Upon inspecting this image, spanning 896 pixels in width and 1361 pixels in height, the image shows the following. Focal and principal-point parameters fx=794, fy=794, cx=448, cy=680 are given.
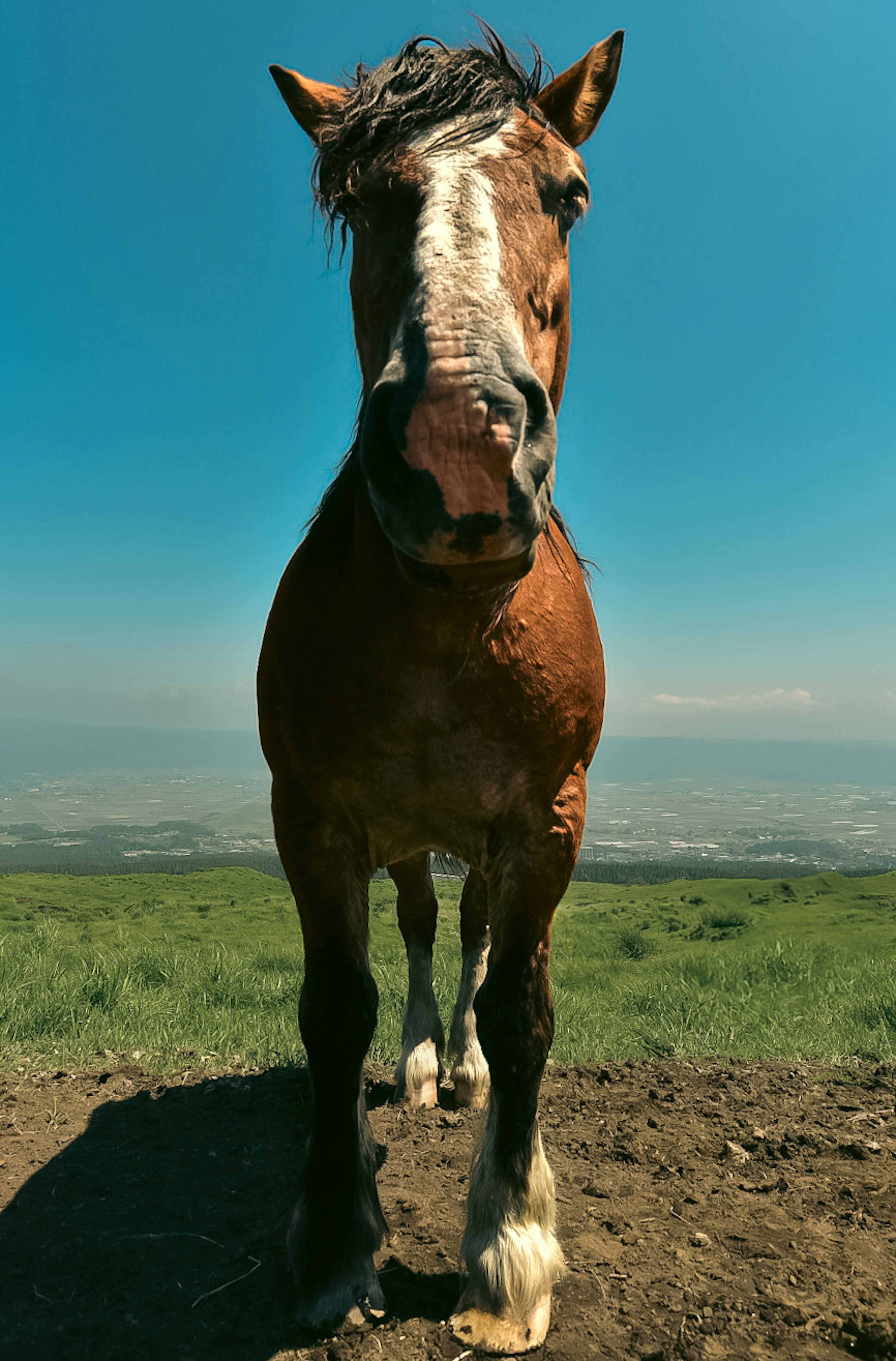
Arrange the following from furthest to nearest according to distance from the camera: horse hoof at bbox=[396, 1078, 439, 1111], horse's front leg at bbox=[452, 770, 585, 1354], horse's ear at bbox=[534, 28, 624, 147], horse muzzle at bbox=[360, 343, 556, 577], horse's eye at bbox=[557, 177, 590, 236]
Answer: horse hoof at bbox=[396, 1078, 439, 1111]
horse's ear at bbox=[534, 28, 624, 147]
horse's front leg at bbox=[452, 770, 585, 1354]
horse's eye at bbox=[557, 177, 590, 236]
horse muzzle at bbox=[360, 343, 556, 577]

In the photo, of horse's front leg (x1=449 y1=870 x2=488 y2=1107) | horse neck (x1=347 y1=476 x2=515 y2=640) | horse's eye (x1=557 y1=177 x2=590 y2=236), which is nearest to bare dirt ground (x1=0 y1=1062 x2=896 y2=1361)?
horse's front leg (x1=449 y1=870 x2=488 y2=1107)

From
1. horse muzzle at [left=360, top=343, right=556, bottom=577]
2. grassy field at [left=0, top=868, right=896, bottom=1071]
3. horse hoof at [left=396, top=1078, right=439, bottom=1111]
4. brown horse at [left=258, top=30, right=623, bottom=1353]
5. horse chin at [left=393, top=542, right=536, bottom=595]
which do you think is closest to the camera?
horse muzzle at [left=360, top=343, right=556, bottom=577]

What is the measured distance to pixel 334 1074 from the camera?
8.29ft

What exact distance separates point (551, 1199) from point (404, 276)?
2756mm

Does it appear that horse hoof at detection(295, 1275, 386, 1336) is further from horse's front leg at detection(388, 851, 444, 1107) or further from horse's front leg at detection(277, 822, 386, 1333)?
horse's front leg at detection(388, 851, 444, 1107)

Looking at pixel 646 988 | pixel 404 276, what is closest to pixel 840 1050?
pixel 646 988

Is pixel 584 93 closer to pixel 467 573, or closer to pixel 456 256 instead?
pixel 456 256

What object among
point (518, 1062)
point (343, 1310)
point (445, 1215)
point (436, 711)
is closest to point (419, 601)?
point (436, 711)

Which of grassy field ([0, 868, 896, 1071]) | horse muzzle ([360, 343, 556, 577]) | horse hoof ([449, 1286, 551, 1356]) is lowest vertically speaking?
grassy field ([0, 868, 896, 1071])

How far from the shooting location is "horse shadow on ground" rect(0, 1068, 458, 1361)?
224 cm

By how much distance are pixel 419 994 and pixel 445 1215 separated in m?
1.57

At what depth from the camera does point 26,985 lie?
19.1 ft

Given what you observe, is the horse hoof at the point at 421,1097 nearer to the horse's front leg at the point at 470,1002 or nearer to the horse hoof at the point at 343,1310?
the horse's front leg at the point at 470,1002

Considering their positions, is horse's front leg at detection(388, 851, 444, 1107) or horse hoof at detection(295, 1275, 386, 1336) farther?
horse's front leg at detection(388, 851, 444, 1107)
